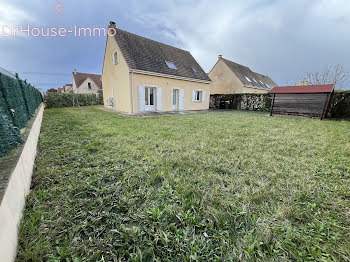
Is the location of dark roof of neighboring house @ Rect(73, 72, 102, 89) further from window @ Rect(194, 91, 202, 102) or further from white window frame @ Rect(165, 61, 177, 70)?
window @ Rect(194, 91, 202, 102)

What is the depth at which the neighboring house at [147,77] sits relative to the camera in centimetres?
926

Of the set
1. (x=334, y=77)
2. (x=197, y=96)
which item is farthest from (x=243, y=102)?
(x=334, y=77)

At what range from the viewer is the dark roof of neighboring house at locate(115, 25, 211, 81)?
30.9 ft

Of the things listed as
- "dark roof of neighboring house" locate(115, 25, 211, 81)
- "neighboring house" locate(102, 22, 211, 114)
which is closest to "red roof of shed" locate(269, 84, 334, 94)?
"neighboring house" locate(102, 22, 211, 114)

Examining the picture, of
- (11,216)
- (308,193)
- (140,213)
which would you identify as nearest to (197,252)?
(140,213)

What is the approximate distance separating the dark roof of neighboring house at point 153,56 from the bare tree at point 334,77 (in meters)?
17.2

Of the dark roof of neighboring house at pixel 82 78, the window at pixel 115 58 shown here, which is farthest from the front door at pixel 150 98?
the dark roof of neighboring house at pixel 82 78

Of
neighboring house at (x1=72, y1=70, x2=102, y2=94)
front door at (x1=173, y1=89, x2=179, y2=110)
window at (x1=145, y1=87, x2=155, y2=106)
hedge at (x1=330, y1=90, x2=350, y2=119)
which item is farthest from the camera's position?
neighboring house at (x1=72, y1=70, x2=102, y2=94)

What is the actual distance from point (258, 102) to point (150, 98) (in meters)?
10.8

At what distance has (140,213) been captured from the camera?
1.42 m

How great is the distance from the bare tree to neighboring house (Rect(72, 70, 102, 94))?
110 feet

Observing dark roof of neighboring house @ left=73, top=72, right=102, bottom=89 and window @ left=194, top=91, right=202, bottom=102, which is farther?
dark roof of neighboring house @ left=73, top=72, right=102, bottom=89

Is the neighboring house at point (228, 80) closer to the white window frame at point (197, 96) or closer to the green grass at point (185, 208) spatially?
the white window frame at point (197, 96)

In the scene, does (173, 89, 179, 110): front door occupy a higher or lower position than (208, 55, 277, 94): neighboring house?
lower
